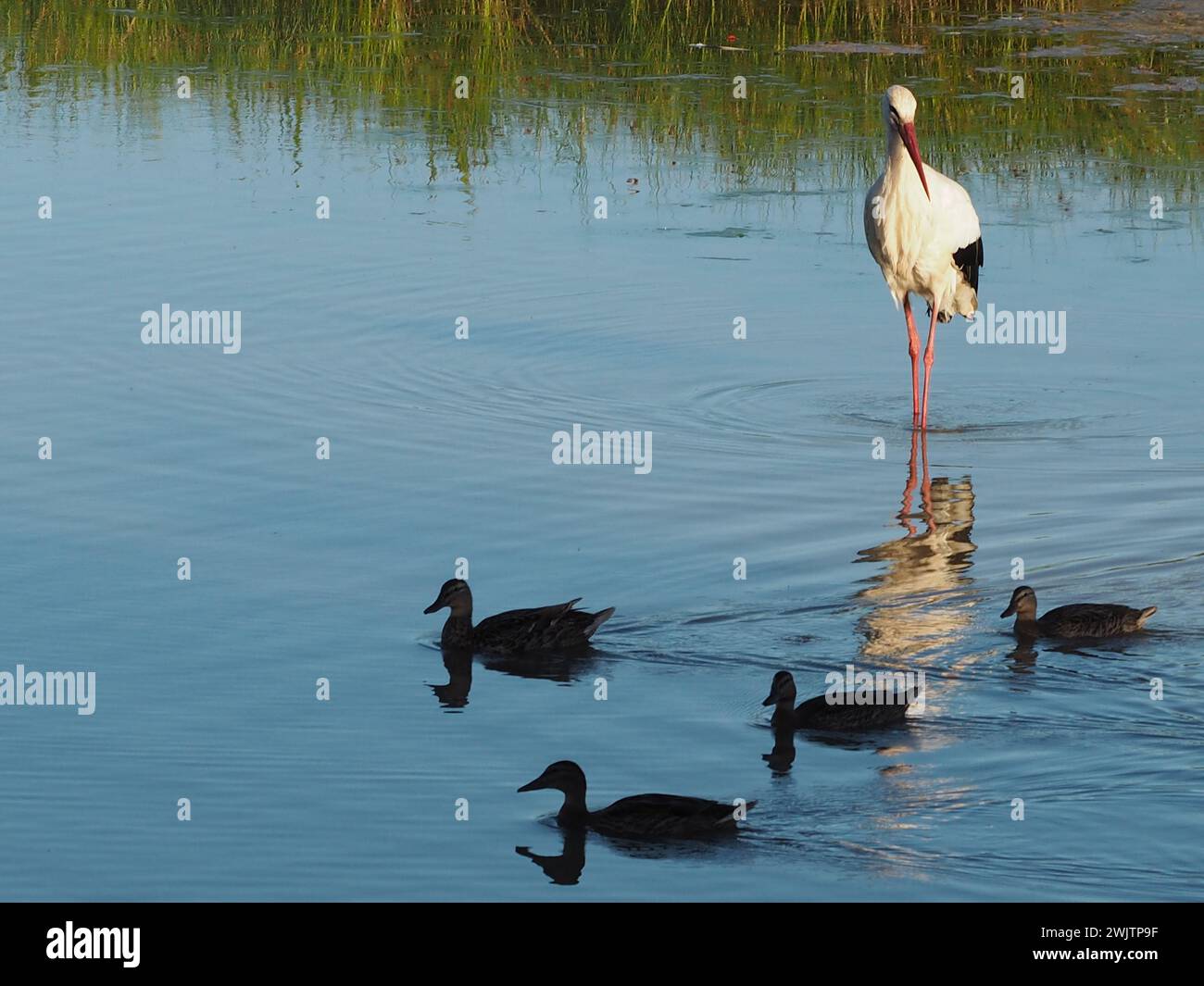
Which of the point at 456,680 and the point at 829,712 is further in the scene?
the point at 456,680

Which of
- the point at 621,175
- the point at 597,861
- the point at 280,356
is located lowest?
the point at 597,861

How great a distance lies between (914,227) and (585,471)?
3395 mm

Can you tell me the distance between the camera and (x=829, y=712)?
28.0 feet

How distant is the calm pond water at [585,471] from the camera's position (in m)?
7.66

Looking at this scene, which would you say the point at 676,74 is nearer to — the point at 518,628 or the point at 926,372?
the point at 926,372

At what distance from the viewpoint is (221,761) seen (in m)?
8.15

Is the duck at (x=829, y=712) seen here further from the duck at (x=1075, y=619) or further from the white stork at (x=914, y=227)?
the white stork at (x=914, y=227)

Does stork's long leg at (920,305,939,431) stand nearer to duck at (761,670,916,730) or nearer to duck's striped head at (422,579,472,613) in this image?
duck's striped head at (422,579,472,613)

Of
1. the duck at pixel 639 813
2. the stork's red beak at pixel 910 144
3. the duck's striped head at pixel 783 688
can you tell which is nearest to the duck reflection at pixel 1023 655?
the duck's striped head at pixel 783 688

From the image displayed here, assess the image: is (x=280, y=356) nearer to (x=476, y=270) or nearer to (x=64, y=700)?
(x=476, y=270)

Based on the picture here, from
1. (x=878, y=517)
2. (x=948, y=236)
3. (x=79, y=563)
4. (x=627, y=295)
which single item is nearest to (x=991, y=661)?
(x=878, y=517)

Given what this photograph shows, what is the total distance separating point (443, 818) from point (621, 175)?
12.0 meters

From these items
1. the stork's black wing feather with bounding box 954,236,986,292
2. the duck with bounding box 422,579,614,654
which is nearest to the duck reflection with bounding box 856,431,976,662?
the duck with bounding box 422,579,614,654

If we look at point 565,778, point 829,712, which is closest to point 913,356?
point 829,712
